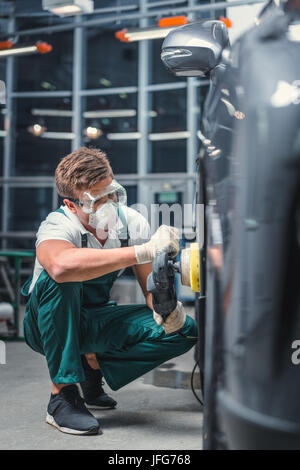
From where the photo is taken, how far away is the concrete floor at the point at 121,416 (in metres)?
1.67

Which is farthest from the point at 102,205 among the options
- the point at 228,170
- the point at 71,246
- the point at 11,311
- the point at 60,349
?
the point at 11,311

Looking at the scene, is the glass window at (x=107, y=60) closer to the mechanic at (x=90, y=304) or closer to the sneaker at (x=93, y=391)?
the mechanic at (x=90, y=304)

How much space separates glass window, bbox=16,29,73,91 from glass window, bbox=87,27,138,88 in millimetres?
353

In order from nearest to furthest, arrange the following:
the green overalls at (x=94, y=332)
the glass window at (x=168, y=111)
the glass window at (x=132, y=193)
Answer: the green overalls at (x=94, y=332) < the glass window at (x=132, y=193) < the glass window at (x=168, y=111)

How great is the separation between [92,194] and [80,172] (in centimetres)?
9

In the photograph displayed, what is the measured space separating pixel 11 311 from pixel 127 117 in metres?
5.47

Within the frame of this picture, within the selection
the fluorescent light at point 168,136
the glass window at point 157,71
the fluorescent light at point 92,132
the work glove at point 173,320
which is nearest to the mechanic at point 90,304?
the work glove at point 173,320

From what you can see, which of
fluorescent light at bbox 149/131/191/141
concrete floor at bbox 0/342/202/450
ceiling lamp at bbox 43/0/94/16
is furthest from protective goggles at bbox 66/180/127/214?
fluorescent light at bbox 149/131/191/141

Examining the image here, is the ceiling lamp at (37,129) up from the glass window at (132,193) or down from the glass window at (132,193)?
up

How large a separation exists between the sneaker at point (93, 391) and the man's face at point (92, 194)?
21.7 inches

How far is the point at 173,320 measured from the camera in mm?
1760

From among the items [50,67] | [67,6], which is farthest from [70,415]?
[50,67]
